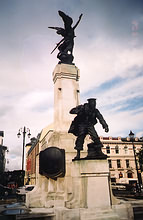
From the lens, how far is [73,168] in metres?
6.39

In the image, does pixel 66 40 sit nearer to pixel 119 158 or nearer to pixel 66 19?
pixel 66 19

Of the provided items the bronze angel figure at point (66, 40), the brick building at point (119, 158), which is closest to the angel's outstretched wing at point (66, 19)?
the bronze angel figure at point (66, 40)

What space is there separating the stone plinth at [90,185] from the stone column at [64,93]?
324cm

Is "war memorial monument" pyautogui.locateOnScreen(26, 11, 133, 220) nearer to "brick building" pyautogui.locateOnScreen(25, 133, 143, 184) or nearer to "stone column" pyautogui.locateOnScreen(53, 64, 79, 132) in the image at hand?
"stone column" pyautogui.locateOnScreen(53, 64, 79, 132)

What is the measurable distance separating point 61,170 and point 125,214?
2.85m

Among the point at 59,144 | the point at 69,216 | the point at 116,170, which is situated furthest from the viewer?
the point at 116,170

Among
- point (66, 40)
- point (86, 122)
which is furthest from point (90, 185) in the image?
point (66, 40)

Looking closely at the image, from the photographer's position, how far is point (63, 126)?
9047 mm

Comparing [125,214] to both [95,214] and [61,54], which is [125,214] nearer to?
[95,214]

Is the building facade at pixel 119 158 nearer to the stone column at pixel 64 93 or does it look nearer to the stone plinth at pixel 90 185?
the stone column at pixel 64 93

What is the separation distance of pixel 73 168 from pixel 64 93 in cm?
456

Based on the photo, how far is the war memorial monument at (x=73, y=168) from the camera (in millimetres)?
5744

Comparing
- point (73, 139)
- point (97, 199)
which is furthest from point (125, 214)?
point (73, 139)

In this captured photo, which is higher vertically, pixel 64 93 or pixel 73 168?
pixel 64 93
